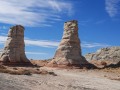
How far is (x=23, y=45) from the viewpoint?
179 ft

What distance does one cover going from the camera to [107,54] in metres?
83.7

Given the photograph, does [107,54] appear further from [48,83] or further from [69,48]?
[48,83]

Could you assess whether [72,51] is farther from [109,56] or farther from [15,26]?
[109,56]

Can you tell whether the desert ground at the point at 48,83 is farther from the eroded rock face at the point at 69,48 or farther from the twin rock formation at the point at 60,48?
the twin rock formation at the point at 60,48

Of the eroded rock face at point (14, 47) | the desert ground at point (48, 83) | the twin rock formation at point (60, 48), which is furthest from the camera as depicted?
the eroded rock face at point (14, 47)

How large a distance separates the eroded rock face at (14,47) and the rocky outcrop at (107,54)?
3214 cm

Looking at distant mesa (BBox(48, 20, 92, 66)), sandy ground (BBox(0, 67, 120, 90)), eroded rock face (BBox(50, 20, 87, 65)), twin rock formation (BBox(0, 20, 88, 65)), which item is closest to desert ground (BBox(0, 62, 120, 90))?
sandy ground (BBox(0, 67, 120, 90))

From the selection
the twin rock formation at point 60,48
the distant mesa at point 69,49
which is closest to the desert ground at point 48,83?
the distant mesa at point 69,49

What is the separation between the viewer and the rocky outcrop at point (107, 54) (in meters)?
80.2

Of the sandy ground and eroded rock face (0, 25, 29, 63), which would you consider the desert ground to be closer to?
the sandy ground

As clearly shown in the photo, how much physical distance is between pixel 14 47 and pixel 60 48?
849cm

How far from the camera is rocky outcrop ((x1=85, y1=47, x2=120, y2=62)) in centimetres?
8025

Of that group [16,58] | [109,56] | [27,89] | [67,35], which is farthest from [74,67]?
[109,56]

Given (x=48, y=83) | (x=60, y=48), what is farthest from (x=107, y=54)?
(x=48, y=83)
